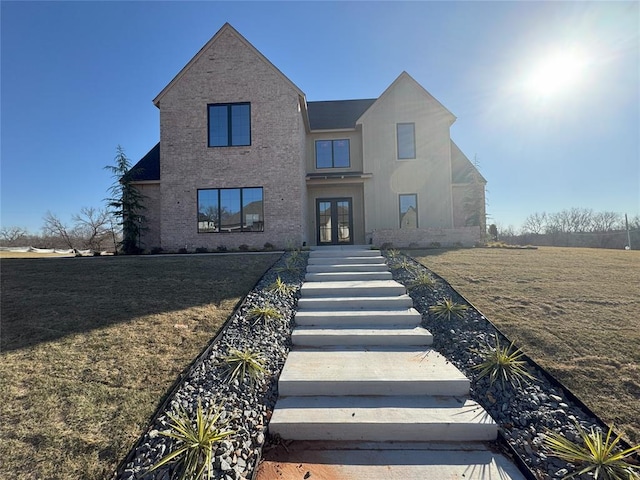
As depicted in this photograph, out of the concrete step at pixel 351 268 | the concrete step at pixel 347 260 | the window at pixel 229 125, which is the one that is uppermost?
the window at pixel 229 125

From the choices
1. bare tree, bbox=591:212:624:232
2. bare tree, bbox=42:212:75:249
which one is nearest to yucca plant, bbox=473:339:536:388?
bare tree, bbox=42:212:75:249

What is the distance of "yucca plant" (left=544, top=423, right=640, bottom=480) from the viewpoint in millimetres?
2348

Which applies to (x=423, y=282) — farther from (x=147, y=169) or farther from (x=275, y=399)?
(x=147, y=169)

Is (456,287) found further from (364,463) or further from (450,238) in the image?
(450,238)

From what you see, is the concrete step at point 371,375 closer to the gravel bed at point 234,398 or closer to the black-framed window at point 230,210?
the gravel bed at point 234,398

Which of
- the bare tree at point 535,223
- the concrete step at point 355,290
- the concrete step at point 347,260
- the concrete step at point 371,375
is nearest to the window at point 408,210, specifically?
the concrete step at point 347,260

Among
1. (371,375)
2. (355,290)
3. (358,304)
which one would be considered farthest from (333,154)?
(371,375)

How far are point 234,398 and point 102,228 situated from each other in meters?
25.2

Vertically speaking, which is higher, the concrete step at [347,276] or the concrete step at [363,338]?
the concrete step at [347,276]

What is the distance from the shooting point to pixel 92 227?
78.0 feet

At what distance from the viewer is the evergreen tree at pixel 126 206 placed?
1279 cm

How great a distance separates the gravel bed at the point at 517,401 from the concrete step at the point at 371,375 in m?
0.26

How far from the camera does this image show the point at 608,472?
234 cm

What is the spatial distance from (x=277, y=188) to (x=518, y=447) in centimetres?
1076
